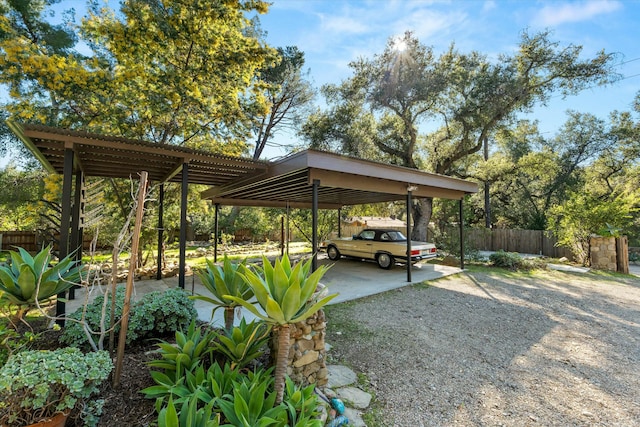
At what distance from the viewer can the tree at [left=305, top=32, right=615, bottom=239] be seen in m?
11.5

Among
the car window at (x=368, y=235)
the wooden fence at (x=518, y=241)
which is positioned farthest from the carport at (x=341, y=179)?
the wooden fence at (x=518, y=241)

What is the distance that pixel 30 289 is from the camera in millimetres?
2324

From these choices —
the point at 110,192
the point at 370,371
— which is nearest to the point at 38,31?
the point at 110,192

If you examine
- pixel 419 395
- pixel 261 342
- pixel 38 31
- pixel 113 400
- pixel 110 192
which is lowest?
pixel 419 395

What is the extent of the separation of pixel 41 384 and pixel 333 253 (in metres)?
9.86

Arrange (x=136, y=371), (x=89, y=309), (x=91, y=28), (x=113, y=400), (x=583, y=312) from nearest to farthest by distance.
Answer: (x=113, y=400)
(x=136, y=371)
(x=89, y=309)
(x=583, y=312)
(x=91, y=28)

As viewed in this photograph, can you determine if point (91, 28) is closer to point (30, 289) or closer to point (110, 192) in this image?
point (110, 192)

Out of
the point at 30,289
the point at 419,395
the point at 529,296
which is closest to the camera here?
the point at 30,289

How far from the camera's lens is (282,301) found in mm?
1896

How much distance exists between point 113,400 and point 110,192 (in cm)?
804

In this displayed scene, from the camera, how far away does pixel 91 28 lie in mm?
7879

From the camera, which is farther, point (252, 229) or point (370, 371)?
point (252, 229)

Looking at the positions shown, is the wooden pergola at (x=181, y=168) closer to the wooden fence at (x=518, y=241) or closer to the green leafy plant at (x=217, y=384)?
the green leafy plant at (x=217, y=384)

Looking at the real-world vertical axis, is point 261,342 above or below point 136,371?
above
